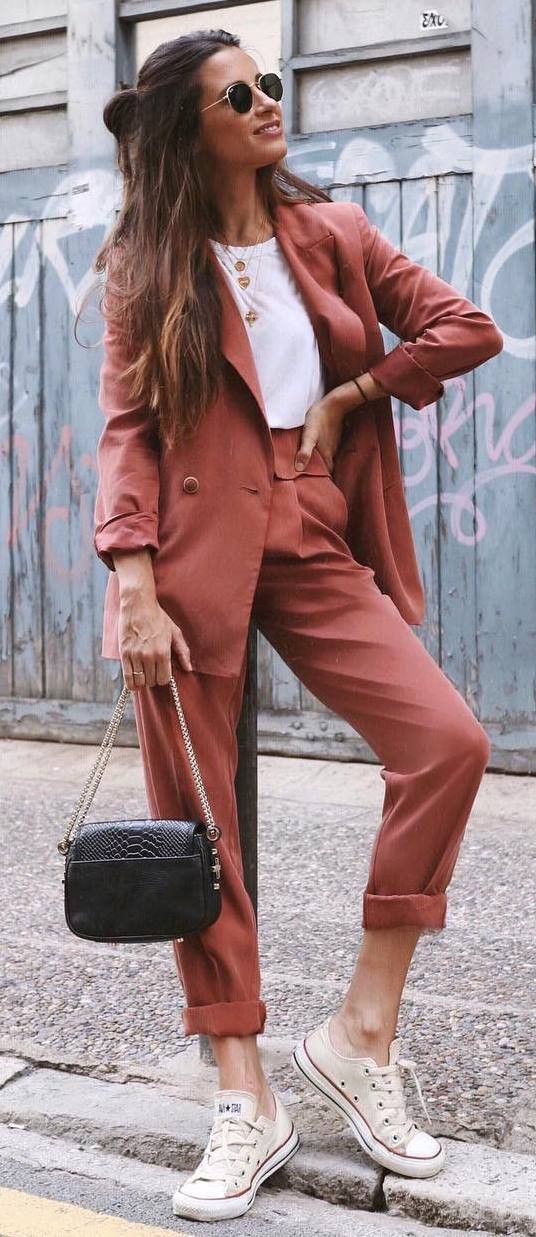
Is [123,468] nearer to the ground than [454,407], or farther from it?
farther from it

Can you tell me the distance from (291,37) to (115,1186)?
4816mm

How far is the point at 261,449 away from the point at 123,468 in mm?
259

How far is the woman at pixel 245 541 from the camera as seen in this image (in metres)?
2.66

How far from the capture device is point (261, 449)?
274 cm

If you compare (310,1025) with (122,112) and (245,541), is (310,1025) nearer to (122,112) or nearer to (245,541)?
(245,541)

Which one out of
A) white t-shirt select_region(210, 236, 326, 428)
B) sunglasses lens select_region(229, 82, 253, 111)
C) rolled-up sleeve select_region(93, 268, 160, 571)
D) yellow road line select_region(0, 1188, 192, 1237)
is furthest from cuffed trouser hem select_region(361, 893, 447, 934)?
sunglasses lens select_region(229, 82, 253, 111)

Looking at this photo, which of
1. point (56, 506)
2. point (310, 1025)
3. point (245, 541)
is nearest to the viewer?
point (245, 541)

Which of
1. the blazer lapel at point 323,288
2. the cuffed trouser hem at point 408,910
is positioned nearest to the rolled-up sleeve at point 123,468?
the blazer lapel at point 323,288

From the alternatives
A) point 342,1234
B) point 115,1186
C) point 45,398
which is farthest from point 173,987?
point 45,398

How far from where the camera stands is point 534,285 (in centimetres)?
567

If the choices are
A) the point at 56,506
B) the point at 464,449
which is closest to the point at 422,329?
the point at 464,449

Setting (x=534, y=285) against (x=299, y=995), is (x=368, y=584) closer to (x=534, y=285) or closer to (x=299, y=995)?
(x=299, y=995)

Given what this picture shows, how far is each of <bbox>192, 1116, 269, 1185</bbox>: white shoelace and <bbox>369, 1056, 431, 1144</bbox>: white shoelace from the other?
9.0 inches

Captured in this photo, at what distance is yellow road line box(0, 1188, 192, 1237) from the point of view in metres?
2.57
